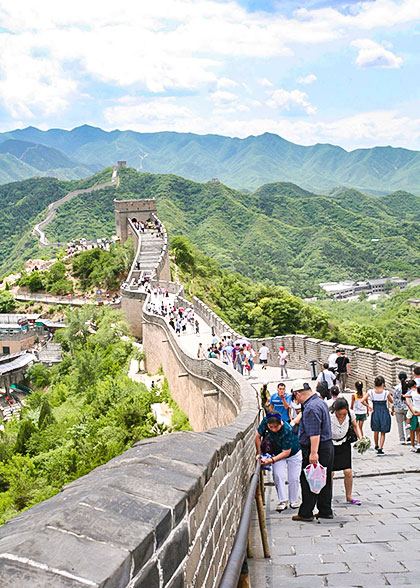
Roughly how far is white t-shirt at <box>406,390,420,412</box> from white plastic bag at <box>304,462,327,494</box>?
11.4 ft

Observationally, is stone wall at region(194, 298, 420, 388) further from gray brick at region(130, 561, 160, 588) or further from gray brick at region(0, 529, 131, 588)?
gray brick at region(0, 529, 131, 588)

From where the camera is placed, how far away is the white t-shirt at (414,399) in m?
8.15

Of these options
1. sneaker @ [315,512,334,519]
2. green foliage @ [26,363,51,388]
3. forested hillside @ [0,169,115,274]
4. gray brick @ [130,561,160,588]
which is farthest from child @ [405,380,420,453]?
forested hillside @ [0,169,115,274]

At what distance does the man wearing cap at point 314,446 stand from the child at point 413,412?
123 inches

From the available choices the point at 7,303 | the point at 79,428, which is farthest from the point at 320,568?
the point at 7,303

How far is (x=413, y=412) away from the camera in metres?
8.14

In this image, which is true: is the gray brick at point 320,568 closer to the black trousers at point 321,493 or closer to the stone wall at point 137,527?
the stone wall at point 137,527

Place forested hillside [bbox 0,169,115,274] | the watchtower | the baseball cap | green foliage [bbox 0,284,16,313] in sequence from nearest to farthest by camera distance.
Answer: the baseball cap → green foliage [bbox 0,284,16,313] → the watchtower → forested hillside [bbox 0,169,115,274]

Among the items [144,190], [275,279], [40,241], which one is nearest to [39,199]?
[144,190]

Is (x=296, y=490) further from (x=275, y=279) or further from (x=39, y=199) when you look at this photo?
(x=39, y=199)

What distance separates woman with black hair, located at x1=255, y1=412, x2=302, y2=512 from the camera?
567cm

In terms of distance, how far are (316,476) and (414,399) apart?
3.70m

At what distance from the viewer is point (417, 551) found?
3955mm

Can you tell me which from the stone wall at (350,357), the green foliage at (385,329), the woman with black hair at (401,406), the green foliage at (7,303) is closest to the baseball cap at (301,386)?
the woman with black hair at (401,406)
